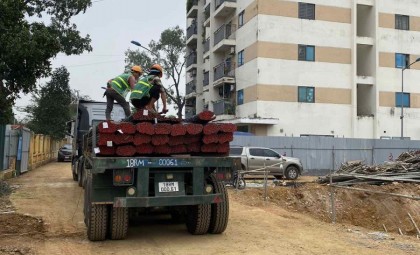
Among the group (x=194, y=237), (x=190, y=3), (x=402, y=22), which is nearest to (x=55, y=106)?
(x=190, y=3)

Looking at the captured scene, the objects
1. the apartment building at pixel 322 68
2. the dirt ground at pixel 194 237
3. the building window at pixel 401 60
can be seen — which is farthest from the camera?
the building window at pixel 401 60

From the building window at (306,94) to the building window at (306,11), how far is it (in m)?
5.15

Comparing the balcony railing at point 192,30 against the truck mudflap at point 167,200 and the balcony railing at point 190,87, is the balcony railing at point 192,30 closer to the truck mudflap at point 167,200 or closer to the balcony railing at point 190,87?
the balcony railing at point 190,87

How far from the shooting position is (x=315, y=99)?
31797mm

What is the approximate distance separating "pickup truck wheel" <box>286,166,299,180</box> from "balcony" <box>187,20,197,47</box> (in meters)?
29.1

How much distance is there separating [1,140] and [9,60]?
447cm

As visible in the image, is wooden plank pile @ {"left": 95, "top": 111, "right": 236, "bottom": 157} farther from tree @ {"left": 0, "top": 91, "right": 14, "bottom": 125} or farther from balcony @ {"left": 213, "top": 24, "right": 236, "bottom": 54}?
balcony @ {"left": 213, "top": 24, "right": 236, "bottom": 54}

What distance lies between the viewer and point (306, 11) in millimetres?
32031

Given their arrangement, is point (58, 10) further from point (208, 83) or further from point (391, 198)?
point (391, 198)

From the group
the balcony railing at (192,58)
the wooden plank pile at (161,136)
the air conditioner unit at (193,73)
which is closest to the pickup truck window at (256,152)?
the wooden plank pile at (161,136)

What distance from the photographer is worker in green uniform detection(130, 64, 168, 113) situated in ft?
26.8

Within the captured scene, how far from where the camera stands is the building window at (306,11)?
3192 cm

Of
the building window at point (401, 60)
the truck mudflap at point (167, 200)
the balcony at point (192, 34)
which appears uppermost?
the balcony at point (192, 34)

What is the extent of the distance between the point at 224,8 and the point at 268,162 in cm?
1857
